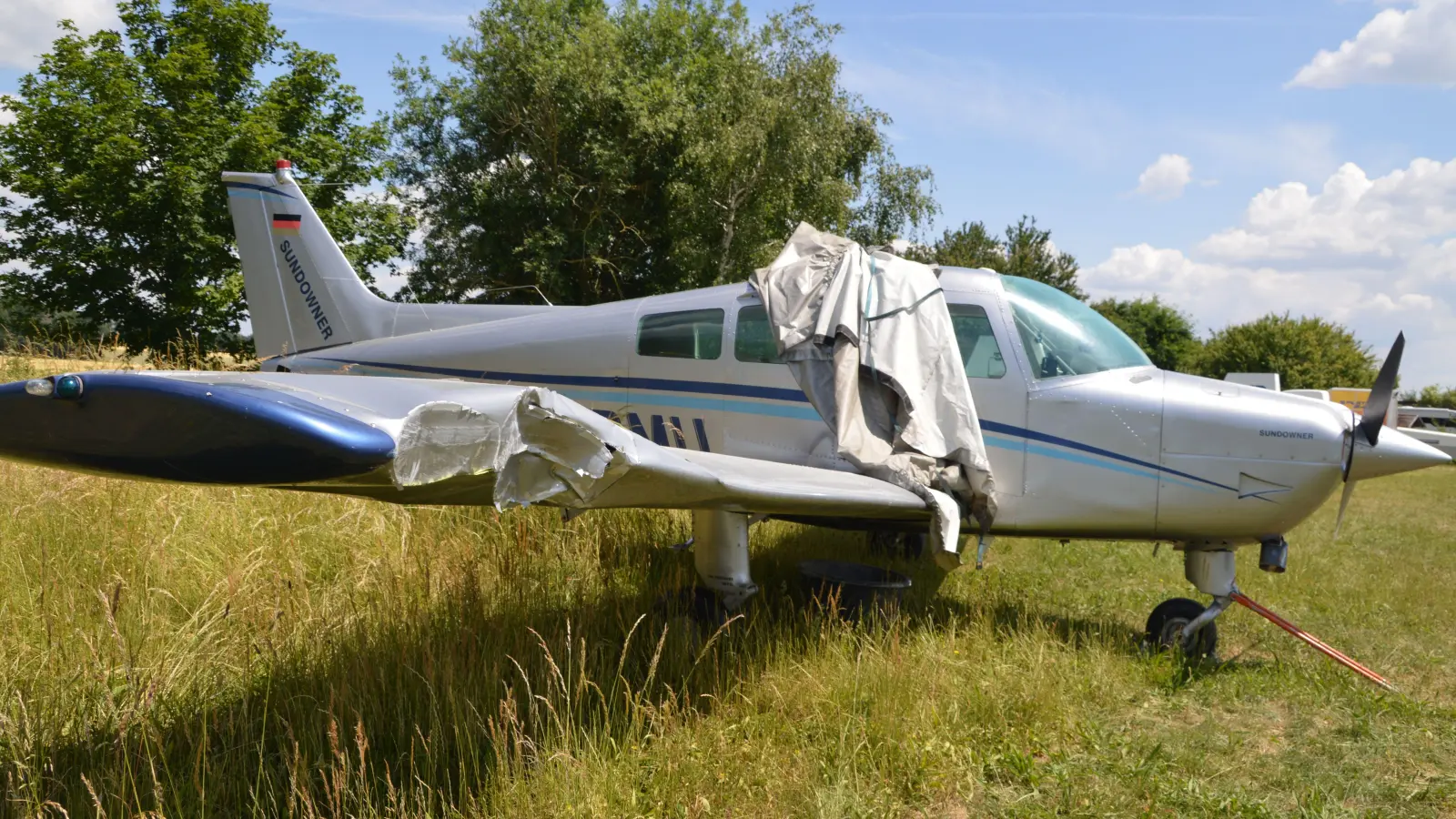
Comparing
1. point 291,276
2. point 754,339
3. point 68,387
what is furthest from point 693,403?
point 291,276

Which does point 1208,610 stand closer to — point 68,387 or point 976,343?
point 976,343

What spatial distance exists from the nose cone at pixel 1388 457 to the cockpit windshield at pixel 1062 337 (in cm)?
126

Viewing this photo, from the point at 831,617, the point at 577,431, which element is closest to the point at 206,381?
the point at 577,431

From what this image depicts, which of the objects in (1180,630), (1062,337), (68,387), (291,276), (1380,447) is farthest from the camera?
(291,276)

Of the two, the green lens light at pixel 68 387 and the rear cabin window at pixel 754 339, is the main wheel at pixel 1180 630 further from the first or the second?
the green lens light at pixel 68 387

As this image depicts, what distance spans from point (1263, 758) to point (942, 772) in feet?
5.36

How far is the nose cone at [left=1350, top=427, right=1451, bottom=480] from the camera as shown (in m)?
4.88

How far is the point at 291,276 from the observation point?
872 cm

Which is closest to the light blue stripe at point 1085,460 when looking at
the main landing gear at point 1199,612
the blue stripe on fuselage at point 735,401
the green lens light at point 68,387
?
the blue stripe on fuselage at point 735,401

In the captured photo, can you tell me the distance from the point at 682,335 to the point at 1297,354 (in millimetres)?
60826

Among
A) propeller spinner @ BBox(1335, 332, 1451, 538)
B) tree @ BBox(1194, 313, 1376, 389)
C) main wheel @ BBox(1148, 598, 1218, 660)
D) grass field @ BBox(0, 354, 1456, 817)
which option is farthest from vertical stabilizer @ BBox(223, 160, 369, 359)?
tree @ BBox(1194, 313, 1376, 389)

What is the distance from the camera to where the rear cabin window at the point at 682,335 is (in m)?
5.48

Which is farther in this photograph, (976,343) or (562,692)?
(976,343)

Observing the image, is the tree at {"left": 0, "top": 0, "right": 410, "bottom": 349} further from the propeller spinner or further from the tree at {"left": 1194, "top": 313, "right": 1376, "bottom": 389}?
the tree at {"left": 1194, "top": 313, "right": 1376, "bottom": 389}
